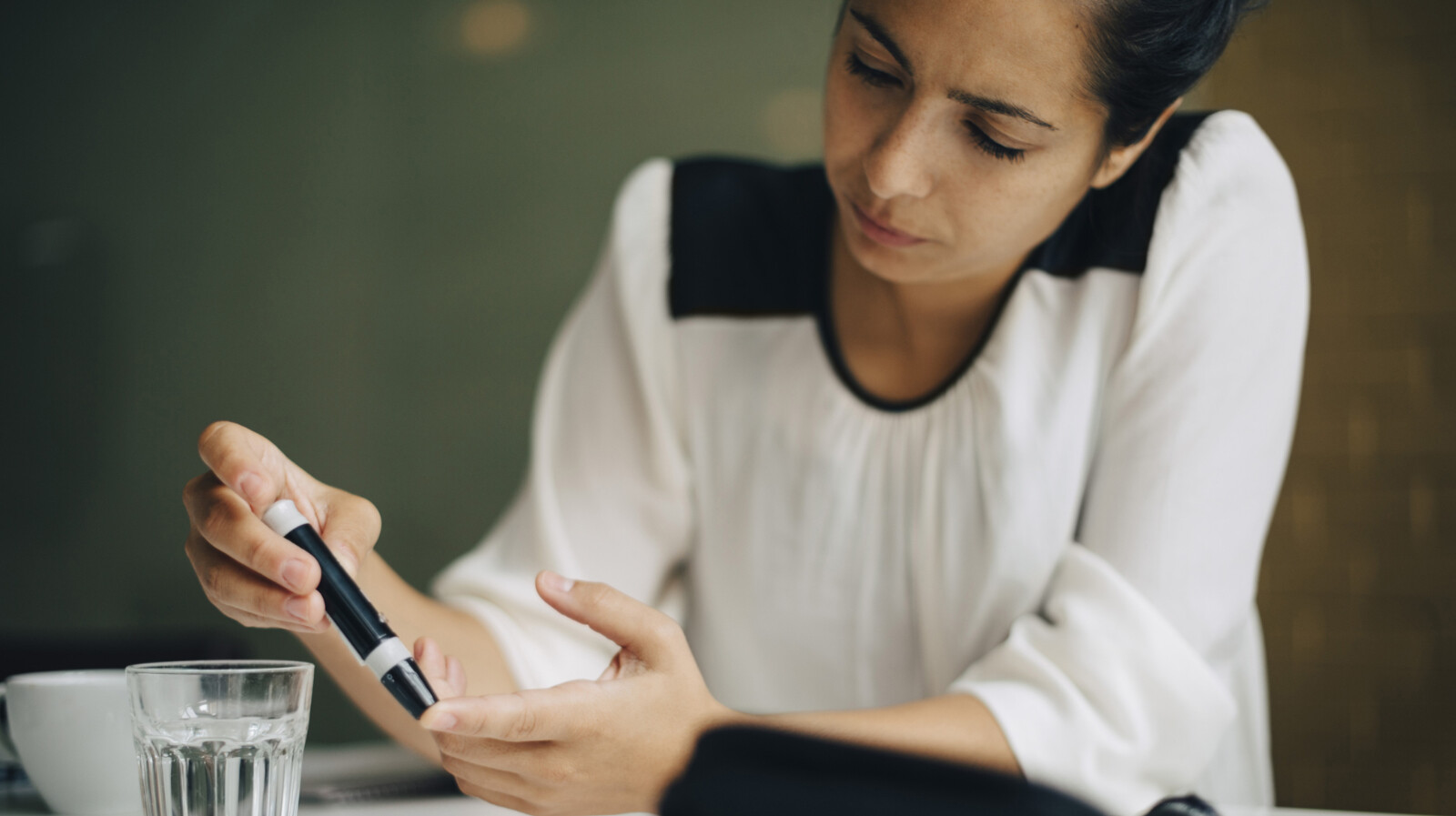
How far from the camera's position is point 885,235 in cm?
77

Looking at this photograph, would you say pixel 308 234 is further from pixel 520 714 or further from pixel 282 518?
pixel 520 714

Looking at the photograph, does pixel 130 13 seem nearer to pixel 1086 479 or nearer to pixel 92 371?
pixel 92 371

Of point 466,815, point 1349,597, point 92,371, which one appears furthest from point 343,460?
point 1349,597

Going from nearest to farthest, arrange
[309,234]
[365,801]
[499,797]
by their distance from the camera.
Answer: [499,797] < [365,801] < [309,234]

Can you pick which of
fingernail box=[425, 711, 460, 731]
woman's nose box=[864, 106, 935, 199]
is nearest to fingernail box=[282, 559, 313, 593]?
fingernail box=[425, 711, 460, 731]

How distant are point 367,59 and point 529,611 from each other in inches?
59.5

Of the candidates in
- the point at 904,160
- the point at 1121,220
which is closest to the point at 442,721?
the point at 904,160

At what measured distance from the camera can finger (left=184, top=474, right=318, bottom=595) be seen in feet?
1.63

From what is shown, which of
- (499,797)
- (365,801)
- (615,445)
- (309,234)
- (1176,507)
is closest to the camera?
(499,797)

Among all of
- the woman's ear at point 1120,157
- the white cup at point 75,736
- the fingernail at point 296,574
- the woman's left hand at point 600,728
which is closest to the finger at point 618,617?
the woman's left hand at point 600,728

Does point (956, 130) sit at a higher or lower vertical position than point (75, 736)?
higher

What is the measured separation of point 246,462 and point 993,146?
0.49m

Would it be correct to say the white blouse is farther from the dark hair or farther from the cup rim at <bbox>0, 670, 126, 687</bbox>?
the cup rim at <bbox>0, 670, 126, 687</bbox>

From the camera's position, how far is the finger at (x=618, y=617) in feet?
1.69
